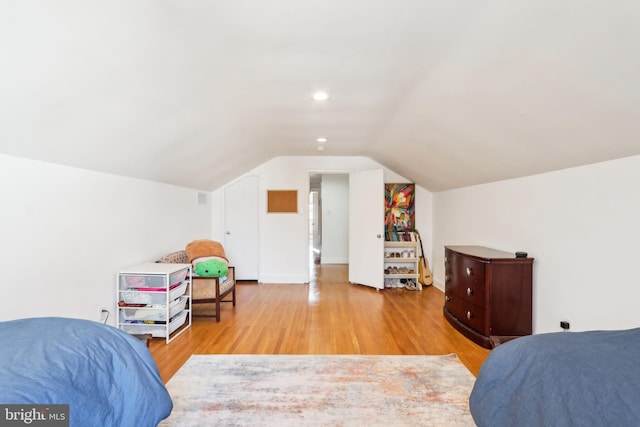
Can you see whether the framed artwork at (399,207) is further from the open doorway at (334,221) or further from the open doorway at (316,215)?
the open doorway at (316,215)

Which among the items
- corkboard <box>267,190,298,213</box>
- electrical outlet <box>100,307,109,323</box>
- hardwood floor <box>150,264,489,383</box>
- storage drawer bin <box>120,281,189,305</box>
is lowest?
hardwood floor <box>150,264,489,383</box>

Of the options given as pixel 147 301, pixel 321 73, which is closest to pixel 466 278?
pixel 321 73

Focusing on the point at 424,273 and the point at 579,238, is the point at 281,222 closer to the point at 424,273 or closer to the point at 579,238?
the point at 424,273

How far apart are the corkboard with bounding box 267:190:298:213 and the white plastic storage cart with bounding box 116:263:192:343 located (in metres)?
2.61

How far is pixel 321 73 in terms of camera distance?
83.1 inches

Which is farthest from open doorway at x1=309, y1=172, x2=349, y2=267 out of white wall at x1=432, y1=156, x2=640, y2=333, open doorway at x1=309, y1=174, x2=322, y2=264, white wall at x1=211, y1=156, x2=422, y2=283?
white wall at x1=432, y1=156, x2=640, y2=333

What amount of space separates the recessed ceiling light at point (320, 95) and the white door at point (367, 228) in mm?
2507

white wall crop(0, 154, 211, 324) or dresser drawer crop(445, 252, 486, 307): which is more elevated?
white wall crop(0, 154, 211, 324)

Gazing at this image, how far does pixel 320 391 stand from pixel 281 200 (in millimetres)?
3763

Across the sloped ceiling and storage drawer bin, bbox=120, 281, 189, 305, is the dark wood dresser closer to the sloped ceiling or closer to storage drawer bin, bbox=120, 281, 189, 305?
the sloped ceiling

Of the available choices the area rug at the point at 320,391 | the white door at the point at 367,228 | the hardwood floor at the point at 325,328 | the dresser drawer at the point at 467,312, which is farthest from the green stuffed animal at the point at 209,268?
the dresser drawer at the point at 467,312

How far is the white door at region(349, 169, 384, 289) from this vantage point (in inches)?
194

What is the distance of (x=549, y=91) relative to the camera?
1.67 m

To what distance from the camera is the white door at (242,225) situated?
216 inches
